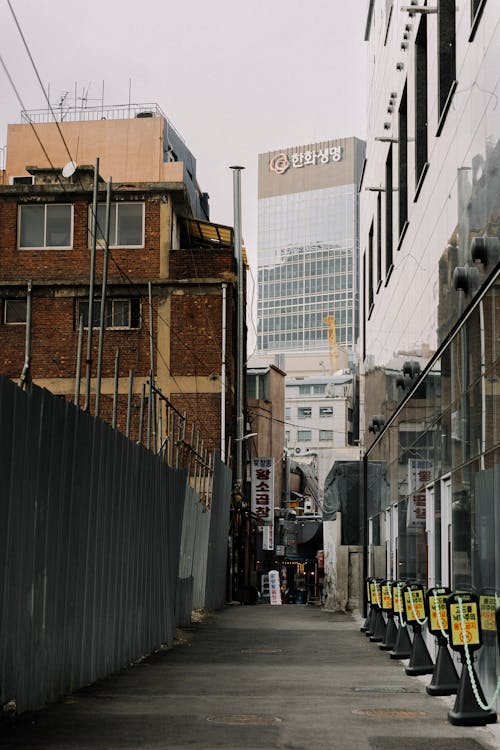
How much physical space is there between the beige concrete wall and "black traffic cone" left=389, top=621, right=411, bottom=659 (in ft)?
144

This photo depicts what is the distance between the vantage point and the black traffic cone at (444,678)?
1108cm

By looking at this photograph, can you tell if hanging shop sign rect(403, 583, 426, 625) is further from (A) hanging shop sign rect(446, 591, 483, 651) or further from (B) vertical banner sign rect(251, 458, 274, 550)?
(B) vertical banner sign rect(251, 458, 274, 550)

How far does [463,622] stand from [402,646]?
21.0ft

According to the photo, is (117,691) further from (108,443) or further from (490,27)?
(490,27)

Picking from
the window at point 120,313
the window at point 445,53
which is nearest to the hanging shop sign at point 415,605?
the window at point 445,53

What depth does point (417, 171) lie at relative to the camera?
19.7 m

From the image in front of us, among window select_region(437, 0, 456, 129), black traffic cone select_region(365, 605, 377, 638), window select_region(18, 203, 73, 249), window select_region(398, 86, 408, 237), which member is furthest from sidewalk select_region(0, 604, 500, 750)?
window select_region(18, 203, 73, 249)

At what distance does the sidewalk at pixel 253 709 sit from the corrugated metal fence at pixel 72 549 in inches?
14.8

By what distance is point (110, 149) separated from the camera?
57.8 metres

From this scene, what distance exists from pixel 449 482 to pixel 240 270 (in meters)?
29.5

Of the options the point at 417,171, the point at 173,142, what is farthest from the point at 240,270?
the point at 417,171

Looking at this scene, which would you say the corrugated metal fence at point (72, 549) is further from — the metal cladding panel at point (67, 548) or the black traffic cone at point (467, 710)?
the black traffic cone at point (467, 710)

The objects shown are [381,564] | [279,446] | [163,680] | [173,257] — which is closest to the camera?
[163,680]

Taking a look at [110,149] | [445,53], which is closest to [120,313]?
[110,149]
